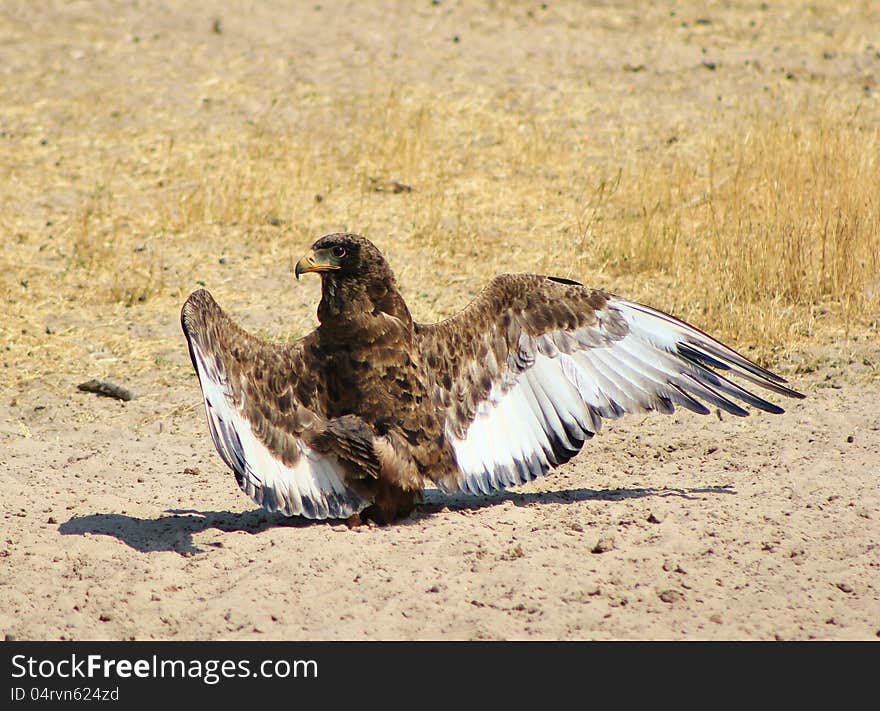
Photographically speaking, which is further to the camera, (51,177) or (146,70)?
(146,70)

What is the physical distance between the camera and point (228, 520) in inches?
243

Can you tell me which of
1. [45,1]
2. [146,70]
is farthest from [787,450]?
[45,1]

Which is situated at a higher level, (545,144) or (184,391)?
(545,144)

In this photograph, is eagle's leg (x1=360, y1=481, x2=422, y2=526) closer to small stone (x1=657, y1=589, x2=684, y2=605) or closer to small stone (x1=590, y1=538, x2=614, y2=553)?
small stone (x1=590, y1=538, x2=614, y2=553)

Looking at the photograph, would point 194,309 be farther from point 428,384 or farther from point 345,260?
point 428,384

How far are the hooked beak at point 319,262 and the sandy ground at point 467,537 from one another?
1.32 metres

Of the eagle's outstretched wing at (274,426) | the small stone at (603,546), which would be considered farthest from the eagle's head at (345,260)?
the small stone at (603,546)

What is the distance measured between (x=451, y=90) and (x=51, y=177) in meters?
4.90

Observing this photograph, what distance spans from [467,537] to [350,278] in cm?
142

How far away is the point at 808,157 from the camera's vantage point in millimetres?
10594

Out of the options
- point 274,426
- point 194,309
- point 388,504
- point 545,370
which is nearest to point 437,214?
point 545,370

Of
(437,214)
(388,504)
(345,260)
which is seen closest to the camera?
(345,260)
